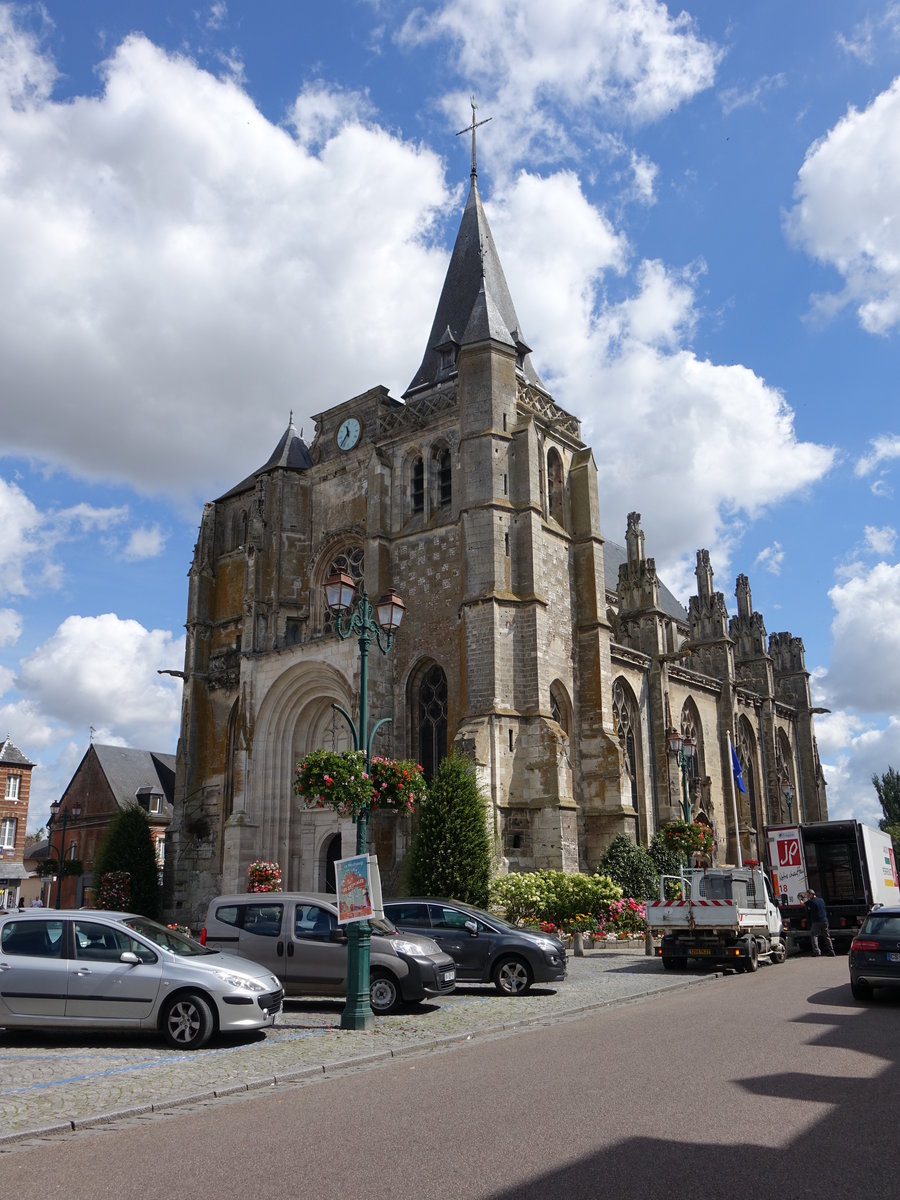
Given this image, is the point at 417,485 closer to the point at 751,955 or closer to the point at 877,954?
the point at 751,955

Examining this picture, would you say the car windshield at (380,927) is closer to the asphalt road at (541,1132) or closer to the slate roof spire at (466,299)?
the asphalt road at (541,1132)

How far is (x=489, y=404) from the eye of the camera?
26.2m

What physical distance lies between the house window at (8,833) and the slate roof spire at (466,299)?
1281 inches

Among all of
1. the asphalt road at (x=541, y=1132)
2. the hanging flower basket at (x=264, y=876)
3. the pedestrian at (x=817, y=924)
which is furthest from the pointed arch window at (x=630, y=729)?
the asphalt road at (x=541, y=1132)

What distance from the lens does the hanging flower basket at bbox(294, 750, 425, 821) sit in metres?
12.4

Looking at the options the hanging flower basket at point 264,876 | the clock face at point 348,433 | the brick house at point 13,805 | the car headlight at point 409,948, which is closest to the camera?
the car headlight at point 409,948

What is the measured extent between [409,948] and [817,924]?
1200 centimetres

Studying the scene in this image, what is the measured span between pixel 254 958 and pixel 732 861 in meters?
27.7

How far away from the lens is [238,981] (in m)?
9.80

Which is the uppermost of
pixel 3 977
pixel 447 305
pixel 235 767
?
pixel 447 305

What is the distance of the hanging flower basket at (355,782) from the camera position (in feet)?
40.8

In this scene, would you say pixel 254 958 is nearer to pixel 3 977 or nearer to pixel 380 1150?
pixel 3 977

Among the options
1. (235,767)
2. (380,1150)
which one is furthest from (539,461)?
(380,1150)

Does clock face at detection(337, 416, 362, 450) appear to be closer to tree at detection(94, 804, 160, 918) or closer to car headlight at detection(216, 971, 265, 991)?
tree at detection(94, 804, 160, 918)
